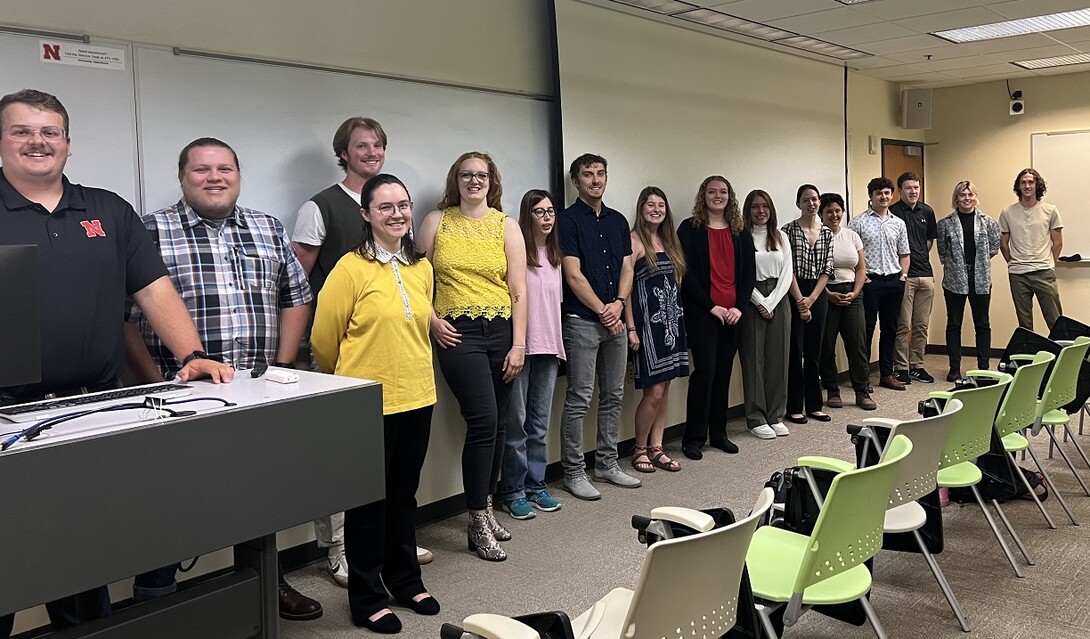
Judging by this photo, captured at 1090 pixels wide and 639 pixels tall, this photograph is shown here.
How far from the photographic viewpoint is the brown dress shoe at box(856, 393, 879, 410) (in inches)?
256

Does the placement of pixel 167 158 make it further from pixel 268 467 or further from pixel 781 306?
pixel 781 306

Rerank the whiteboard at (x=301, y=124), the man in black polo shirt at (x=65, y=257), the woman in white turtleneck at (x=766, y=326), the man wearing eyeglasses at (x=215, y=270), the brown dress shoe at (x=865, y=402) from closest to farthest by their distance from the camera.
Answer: the man in black polo shirt at (x=65, y=257) < the man wearing eyeglasses at (x=215, y=270) < the whiteboard at (x=301, y=124) < the woman in white turtleneck at (x=766, y=326) < the brown dress shoe at (x=865, y=402)

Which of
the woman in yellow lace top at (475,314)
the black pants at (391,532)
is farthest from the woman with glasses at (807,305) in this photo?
the black pants at (391,532)

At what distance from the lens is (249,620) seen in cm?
231

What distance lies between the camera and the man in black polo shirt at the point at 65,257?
237cm

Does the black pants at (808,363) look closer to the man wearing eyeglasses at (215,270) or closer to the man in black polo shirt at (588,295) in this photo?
the man in black polo shirt at (588,295)

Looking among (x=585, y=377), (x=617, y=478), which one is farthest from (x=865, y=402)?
(x=585, y=377)

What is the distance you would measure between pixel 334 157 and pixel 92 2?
107 centimetres

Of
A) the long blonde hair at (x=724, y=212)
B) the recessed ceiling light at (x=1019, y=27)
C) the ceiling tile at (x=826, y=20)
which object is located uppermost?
the recessed ceiling light at (x=1019, y=27)

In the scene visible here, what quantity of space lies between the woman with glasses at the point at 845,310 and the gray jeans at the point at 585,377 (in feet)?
7.99

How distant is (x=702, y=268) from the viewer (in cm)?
536

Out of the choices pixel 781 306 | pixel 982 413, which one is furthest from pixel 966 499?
pixel 781 306

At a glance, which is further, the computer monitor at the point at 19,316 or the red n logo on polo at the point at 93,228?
the red n logo on polo at the point at 93,228

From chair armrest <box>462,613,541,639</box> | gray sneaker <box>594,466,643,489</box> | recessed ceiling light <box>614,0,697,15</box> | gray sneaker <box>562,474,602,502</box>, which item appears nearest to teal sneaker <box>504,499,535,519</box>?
gray sneaker <box>562,474,602,502</box>
